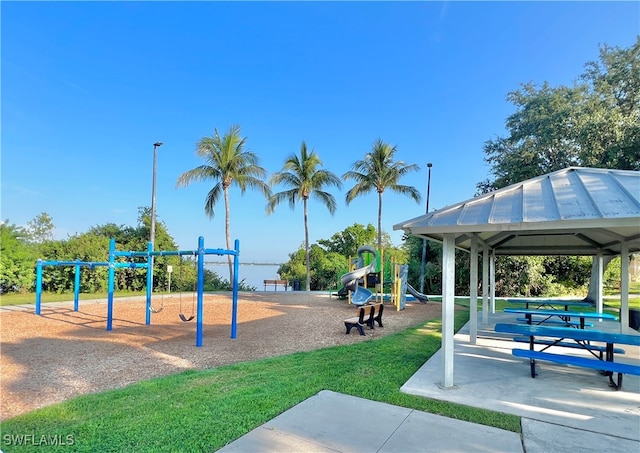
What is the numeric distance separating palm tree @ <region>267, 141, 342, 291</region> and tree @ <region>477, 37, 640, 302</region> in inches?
465

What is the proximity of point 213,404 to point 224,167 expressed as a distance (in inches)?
799

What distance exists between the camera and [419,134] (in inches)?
853

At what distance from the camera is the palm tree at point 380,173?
81.9ft

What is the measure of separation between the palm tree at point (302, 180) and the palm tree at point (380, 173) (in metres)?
2.20

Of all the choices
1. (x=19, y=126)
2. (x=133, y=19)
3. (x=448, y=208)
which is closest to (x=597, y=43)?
(x=448, y=208)

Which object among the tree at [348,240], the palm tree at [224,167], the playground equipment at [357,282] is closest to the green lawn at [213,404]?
the playground equipment at [357,282]

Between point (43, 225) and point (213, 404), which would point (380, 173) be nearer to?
point (213, 404)

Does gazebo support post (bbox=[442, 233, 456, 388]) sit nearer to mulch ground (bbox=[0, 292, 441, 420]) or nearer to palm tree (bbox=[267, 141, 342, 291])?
mulch ground (bbox=[0, 292, 441, 420])

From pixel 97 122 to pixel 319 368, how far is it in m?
18.1

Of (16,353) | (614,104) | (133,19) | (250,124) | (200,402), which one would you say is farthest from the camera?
(250,124)

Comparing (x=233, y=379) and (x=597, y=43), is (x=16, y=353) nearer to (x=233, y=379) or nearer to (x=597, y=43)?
(x=233, y=379)

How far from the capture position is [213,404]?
13.1 feet

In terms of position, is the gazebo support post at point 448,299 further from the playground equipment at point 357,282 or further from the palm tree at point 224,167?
the palm tree at point 224,167

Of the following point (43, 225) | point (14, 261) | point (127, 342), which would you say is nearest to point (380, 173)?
point (127, 342)
